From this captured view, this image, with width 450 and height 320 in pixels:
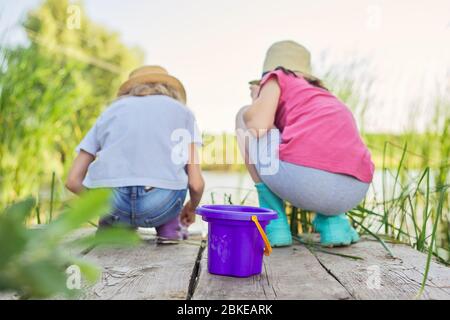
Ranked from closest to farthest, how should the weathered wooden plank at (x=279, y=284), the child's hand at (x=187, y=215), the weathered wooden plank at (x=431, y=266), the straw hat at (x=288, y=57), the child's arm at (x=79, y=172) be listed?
the weathered wooden plank at (x=279, y=284) → the weathered wooden plank at (x=431, y=266) → the child's arm at (x=79, y=172) → the straw hat at (x=288, y=57) → the child's hand at (x=187, y=215)

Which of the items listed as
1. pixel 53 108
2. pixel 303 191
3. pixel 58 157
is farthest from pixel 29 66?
pixel 303 191

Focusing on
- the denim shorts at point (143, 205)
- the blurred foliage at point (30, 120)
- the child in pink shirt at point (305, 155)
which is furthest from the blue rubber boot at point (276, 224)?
the blurred foliage at point (30, 120)

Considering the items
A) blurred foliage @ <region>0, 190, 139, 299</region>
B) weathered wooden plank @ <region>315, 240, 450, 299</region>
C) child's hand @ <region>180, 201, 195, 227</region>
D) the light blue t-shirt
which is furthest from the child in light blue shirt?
blurred foliage @ <region>0, 190, 139, 299</region>

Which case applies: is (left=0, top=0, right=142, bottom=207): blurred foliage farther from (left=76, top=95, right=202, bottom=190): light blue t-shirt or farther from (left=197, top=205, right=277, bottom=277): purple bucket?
(left=197, top=205, right=277, bottom=277): purple bucket

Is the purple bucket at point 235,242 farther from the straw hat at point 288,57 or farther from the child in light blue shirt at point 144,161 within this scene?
the straw hat at point 288,57

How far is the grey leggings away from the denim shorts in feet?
1.29

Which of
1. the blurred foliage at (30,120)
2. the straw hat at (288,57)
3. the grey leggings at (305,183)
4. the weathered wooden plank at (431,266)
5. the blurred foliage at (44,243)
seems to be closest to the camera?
the blurred foliage at (44,243)

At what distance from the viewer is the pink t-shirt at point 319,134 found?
207 cm

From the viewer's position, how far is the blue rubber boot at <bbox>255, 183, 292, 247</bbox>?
2080 millimetres

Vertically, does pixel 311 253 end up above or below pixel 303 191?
below

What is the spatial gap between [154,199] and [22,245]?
195 cm

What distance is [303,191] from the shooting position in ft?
6.79

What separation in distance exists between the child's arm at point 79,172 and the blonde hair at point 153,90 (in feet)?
1.18
